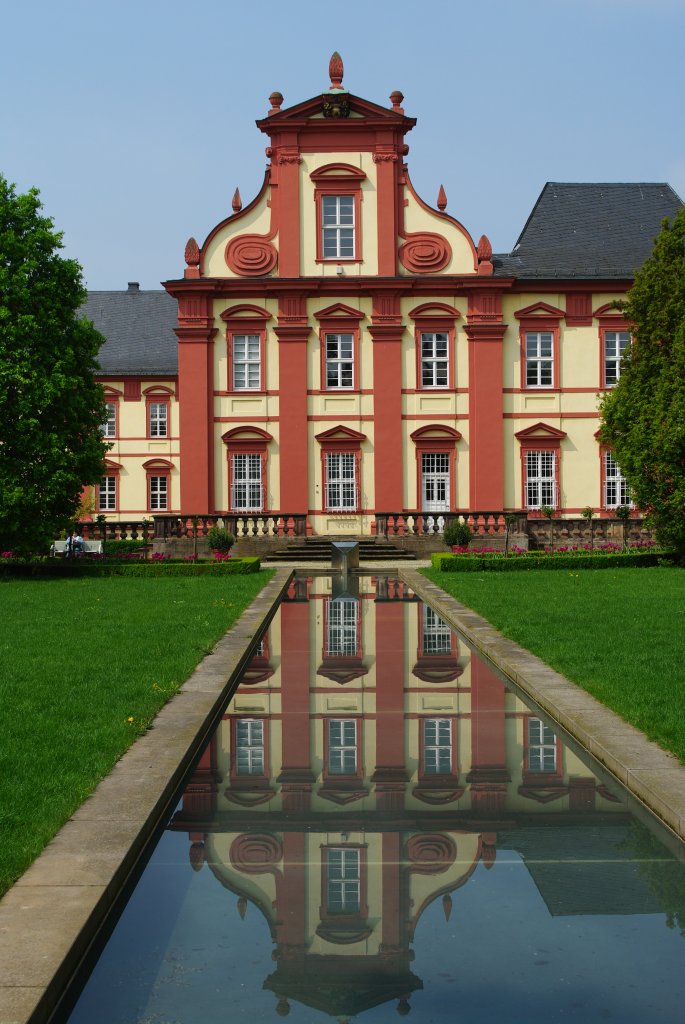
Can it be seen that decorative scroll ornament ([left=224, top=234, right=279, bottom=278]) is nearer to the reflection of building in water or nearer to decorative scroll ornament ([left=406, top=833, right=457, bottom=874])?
the reflection of building in water

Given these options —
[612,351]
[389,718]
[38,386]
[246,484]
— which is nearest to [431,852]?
[389,718]

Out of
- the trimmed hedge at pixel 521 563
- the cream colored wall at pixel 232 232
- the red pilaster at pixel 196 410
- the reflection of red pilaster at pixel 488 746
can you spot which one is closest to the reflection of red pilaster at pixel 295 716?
the reflection of red pilaster at pixel 488 746

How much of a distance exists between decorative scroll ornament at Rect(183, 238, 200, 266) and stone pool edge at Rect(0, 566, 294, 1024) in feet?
105

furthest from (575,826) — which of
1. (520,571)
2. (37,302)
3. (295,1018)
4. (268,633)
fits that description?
(37,302)

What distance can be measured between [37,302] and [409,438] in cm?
1543

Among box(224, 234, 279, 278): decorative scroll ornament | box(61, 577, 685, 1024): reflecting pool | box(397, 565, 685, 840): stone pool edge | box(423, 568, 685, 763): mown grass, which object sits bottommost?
box(61, 577, 685, 1024): reflecting pool

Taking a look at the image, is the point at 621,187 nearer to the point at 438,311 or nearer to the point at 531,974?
the point at 438,311

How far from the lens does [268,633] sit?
48.2 feet

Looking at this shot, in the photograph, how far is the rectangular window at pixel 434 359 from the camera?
3881 cm

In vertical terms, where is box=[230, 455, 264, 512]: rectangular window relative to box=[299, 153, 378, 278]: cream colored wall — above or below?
below

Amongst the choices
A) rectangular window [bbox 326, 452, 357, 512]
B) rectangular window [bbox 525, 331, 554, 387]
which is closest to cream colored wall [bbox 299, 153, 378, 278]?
rectangular window [bbox 525, 331, 554, 387]

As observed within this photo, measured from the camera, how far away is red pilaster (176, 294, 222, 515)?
3825 centimetres

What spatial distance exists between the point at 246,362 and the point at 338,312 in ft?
12.8

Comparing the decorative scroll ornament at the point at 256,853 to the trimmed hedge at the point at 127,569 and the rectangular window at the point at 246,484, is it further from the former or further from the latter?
the rectangular window at the point at 246,484
